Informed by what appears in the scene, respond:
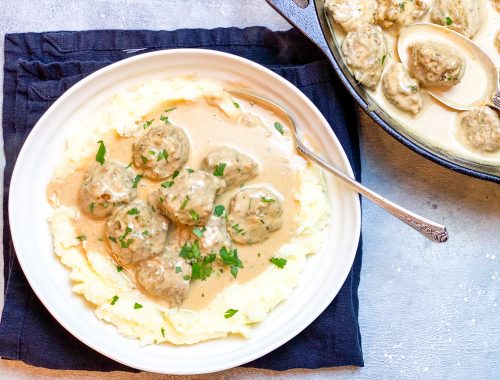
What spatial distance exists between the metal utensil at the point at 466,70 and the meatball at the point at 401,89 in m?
0.15

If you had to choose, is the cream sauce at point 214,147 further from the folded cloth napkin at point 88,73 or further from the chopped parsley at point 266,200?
the folded cloth napkin at point 88,73

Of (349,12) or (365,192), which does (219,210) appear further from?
(349,12)

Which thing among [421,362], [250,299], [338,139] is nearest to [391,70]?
[338,139]

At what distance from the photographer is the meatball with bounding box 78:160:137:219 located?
3.83m

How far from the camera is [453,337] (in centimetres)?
458

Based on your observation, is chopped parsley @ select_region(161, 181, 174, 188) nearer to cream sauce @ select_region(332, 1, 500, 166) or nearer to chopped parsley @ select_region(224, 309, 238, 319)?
chopped parsley @ select_region(224, 309, 238, 319)

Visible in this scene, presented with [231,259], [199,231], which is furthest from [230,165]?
[231,259]

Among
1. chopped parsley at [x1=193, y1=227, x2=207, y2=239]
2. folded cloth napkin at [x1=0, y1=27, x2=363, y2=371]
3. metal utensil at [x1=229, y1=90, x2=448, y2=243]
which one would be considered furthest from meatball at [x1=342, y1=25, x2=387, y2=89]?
chopped parsley at [x1=193, y1=227, x2=207, y2=239]

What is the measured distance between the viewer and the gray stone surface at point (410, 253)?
4480mm

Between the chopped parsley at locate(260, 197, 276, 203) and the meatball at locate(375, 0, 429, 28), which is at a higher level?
the meatball at locate(375, 0, 429, 28)

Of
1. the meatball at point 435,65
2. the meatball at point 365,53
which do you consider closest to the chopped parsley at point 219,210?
the meatball at point 365,53

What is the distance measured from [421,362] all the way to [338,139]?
1799mm

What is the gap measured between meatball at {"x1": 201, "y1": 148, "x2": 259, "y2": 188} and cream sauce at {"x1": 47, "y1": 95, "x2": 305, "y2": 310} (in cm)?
7

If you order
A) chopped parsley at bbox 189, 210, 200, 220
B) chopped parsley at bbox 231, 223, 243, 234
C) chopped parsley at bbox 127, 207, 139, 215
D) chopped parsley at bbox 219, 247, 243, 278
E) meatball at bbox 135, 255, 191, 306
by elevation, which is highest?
chopped parsley at bbox 189, 210, 200, 220
